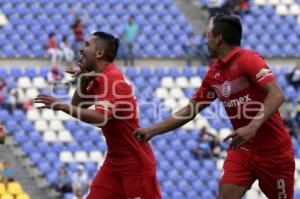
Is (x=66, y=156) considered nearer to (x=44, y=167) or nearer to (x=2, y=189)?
(x=44, y=167)

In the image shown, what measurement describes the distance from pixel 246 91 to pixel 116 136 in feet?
4.23

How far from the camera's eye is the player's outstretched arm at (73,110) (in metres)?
7.46

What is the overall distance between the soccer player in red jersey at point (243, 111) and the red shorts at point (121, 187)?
58cm

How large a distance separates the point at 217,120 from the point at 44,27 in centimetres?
466

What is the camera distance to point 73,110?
7.60 m

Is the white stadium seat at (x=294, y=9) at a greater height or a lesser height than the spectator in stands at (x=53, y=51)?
greater

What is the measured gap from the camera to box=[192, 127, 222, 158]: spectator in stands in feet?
60.4

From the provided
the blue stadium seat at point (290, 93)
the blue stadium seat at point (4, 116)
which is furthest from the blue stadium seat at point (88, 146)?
the blue stadium seat at point (290, 93)

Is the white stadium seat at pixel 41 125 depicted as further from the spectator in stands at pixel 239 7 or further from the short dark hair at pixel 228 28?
the short dark hair at pixel 228 28

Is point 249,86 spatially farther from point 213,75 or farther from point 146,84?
point 146,84

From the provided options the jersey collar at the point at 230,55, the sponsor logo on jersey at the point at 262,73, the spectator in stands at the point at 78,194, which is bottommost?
the spectator in stands at the point at 78,194

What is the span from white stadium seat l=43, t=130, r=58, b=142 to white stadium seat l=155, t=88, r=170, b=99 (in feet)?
8.84

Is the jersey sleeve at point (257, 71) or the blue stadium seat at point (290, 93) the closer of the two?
the jersey sleeve at point (257, 71)

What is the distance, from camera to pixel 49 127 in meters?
18.2
